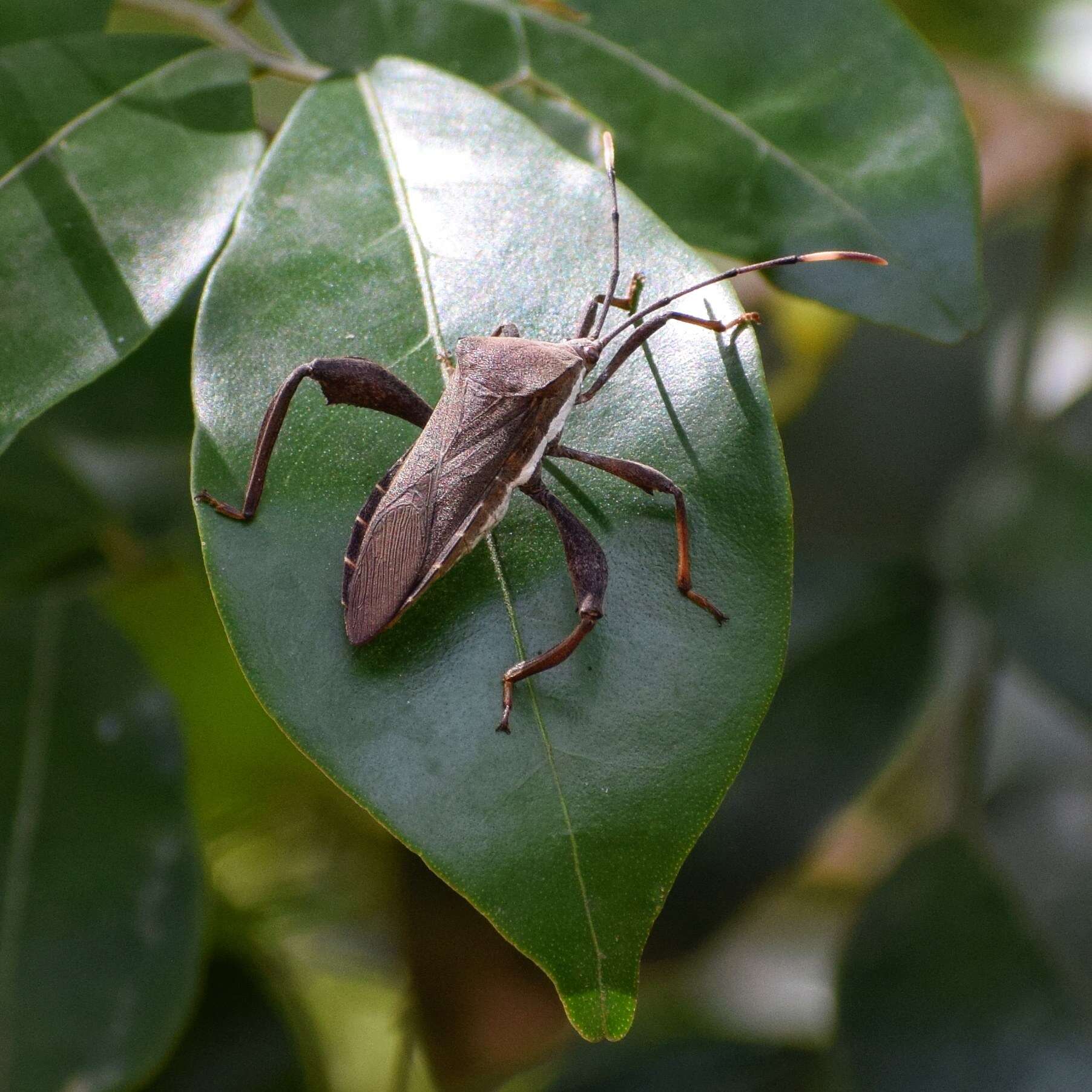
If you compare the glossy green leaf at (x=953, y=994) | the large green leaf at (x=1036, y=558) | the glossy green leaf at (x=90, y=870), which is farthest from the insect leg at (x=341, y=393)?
the glossy green leaf at (x=953, y=994)

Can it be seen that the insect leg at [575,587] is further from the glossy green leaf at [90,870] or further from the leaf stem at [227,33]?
the glossy green leaf at [90,870]

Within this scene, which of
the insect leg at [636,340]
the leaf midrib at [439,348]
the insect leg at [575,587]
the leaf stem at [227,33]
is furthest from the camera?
the leaf stem at [227,33]

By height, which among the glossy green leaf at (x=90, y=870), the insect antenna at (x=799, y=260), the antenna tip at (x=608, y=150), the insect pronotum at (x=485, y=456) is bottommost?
the glossy green leaf at (x=90, y=870)

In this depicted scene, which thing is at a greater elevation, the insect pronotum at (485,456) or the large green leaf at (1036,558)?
the insect pronotum at (485,456)

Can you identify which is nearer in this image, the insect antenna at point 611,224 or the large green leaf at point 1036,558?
the insect antenna at point 611,224

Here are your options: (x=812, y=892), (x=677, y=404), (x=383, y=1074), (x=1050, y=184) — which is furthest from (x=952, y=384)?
(x=383, y=1074)

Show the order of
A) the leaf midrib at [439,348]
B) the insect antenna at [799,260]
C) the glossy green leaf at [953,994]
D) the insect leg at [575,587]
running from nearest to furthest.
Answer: the leaf midrib at [439,348] < the insect leg at [575,587] < the insect antenna at [799,260] < the glossy green leaf at [953,994]

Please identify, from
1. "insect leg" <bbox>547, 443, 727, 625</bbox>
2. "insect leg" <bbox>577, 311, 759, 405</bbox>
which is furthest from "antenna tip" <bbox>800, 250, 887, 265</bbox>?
"insect leg" <bbox>547, 443, 727, 625</bbox>
